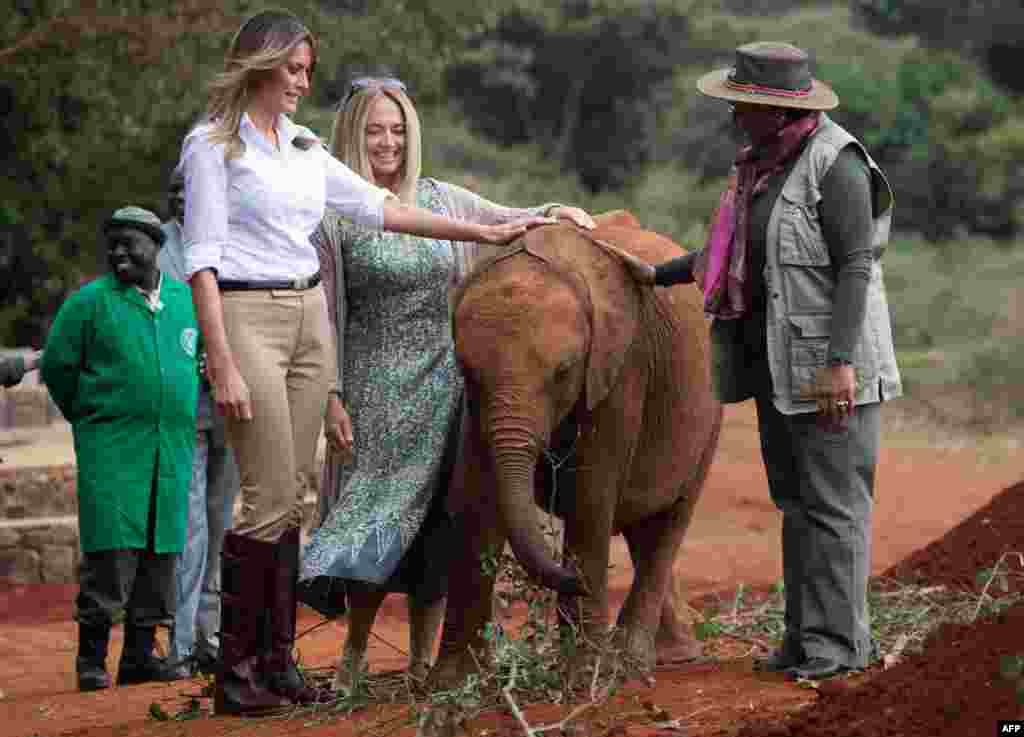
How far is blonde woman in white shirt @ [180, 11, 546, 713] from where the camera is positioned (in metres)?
6.01

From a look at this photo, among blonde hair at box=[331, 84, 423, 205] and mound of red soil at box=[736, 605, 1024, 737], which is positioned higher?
blonde hair at box=[331, 84, 423, 205]

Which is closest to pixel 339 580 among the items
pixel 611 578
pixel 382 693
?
pixel 382 693

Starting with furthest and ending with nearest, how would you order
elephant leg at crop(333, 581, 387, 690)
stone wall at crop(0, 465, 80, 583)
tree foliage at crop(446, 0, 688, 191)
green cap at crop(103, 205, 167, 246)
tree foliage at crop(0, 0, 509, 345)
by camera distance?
tree foliage at crop(446, 0, 688, 191) < tree foliage at crop(0, 0, 509, 345) < stone wall at crop(0, 465, 80, 583) < green cap at crop(103, 205, 167, 246) < elephant leg at crop(333, 581, 387, 690)

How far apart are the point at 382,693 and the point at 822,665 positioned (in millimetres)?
1548

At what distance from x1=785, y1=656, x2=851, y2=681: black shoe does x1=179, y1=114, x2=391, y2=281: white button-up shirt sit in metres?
2.17

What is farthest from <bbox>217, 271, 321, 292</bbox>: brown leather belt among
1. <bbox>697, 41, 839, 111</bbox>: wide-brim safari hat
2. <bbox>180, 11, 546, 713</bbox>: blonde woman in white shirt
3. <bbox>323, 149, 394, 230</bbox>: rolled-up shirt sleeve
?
<bbox>697, 41, 839, 111</bbox>: wide-brim safari hat

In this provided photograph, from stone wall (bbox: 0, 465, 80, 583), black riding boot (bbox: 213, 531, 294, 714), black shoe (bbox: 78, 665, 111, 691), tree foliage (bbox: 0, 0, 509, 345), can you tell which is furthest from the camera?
tree foliage (bbox: 0, 0, 509, 345)

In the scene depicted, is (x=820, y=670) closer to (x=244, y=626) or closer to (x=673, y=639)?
(x=673, y=639)

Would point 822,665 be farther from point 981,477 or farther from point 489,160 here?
point 489,160

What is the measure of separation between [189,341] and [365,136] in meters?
2.02

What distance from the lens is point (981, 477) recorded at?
1574 centimetres

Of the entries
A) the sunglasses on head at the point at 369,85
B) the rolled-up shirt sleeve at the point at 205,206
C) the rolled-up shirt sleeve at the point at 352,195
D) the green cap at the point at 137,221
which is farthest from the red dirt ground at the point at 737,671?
the sunglasses on head at the point at 369,85

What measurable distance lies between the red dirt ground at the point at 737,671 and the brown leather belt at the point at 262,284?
1423 millimetres

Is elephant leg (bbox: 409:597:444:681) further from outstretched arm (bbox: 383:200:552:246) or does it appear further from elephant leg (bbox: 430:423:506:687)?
outstretched arm (bbox: 383:200:552:246)
